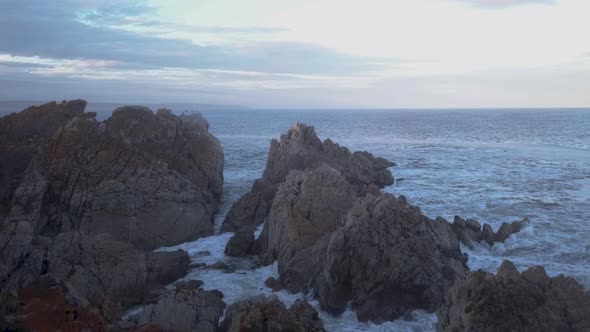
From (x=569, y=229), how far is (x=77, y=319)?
24.4 meters

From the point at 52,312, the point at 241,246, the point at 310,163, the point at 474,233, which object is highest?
the point at 310,163

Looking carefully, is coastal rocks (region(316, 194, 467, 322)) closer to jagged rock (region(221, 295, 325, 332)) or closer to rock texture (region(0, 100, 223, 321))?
jagged rock (region(221, 295, 325, 332))

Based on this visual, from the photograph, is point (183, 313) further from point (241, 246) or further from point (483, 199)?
point (483, 199)

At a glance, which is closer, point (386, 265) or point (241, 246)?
point (386, 265)

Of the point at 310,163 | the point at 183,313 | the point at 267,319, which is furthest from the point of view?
the point at 310,163

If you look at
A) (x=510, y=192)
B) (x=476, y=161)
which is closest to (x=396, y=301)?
(x=510, y=192)

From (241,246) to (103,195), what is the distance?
23.7 ft

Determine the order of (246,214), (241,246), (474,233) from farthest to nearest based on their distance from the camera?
1. (246,214)
2. (474,233)
3. (241,246)

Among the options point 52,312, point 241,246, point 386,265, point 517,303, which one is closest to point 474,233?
point 386,265

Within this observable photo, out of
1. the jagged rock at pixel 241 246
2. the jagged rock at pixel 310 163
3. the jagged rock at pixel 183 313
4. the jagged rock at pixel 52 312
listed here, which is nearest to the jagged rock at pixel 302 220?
the jagged rock at pixel 241 246

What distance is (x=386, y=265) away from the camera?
19312 mm

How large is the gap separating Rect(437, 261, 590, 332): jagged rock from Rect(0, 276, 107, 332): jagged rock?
352 inches

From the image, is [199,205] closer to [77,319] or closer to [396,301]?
[396,301]

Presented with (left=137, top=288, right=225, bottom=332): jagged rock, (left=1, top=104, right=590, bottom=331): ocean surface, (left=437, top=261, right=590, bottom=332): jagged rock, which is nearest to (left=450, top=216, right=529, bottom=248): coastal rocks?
(left=1, top=104, right=590, bottom=331): ocean surface
